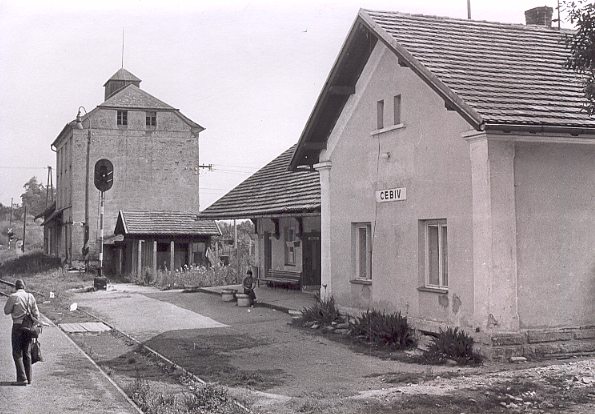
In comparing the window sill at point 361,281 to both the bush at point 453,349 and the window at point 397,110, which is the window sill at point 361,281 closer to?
the bush at point 453,349

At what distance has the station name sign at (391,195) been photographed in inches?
512

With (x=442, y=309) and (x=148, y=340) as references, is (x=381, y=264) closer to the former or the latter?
(x=442, y=309)

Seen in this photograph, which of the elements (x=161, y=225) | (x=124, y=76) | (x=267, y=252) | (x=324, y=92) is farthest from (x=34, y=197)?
(x=324, y=92)

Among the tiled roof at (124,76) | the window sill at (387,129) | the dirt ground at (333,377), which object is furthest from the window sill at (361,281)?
the tiled roof at (124,76)

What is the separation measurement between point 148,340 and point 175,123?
104ft

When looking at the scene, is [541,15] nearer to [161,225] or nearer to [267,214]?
[267,214]

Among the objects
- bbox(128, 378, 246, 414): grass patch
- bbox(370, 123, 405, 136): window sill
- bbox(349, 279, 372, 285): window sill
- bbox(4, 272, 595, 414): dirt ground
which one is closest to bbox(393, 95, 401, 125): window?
bbox(370, 123, 405, 136): window sill

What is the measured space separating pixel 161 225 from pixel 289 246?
14013mm

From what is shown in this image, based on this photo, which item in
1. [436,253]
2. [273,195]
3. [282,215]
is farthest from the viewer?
[273,195]

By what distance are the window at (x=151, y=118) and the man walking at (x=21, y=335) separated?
34343 mm

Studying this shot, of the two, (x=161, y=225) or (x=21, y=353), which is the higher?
(x=161, y=225)

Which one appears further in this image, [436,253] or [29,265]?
Result: [29,265]

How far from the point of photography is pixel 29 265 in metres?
45.6

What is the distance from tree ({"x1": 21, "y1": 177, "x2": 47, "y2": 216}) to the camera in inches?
4466
